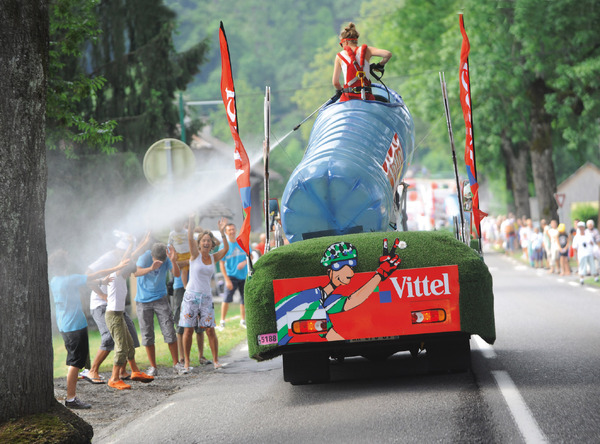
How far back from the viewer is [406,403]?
8.05m

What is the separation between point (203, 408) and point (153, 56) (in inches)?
588

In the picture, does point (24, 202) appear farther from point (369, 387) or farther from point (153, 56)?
point (153, 56)

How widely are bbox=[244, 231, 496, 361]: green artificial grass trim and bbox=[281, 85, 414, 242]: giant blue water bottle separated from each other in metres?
0.95

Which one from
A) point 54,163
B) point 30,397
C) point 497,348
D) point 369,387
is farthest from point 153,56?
point 30,397

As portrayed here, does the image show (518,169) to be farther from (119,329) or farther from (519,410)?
(519,410)

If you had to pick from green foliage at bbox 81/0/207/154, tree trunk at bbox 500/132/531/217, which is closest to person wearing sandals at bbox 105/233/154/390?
green foliage at bbox 81/0/207/154

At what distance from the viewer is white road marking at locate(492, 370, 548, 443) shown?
6514mm

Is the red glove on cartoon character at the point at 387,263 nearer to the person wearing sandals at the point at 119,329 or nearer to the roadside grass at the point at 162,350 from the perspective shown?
the person wearing sandals at the point at 119,329

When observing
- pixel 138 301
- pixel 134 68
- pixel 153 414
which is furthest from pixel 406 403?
pixel 134 68

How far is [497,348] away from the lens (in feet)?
37.9

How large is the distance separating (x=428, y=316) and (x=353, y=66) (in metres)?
4.07

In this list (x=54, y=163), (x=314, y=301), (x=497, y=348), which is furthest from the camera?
(x=54, y=163)

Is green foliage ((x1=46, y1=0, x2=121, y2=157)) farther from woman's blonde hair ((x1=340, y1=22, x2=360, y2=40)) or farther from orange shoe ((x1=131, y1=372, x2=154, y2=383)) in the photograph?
woman's blonde hair ((x1=340, y1=22, x2=360, y2=40))

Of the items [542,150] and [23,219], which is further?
[542,150]
